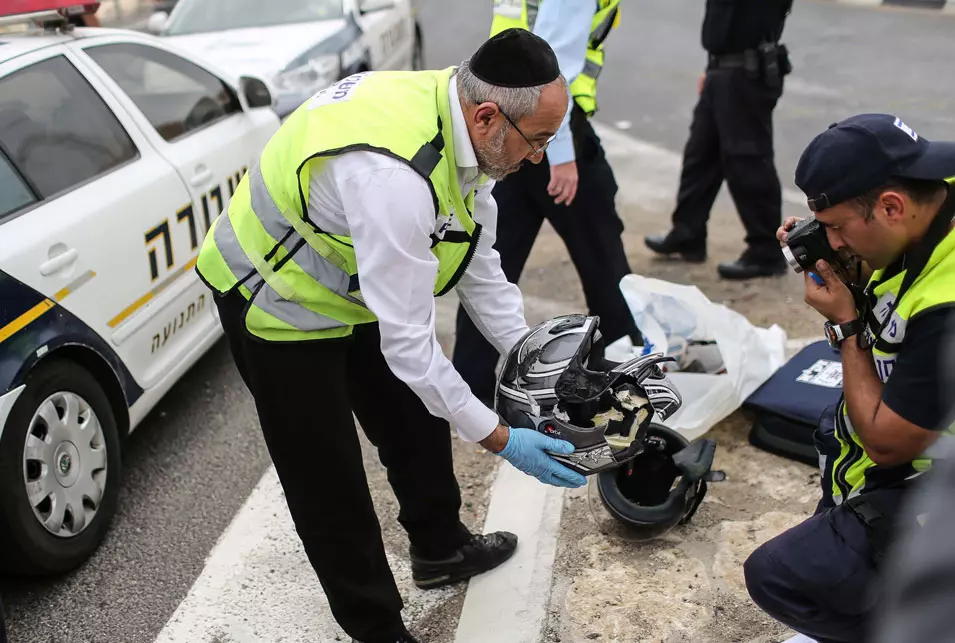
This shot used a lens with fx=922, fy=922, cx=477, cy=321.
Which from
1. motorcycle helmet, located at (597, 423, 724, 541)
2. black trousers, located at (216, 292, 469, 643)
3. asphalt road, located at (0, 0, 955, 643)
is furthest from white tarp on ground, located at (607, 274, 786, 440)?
asphalt road, located at (0, 0, 955, 643)

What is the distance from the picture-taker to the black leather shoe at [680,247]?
4975 mm

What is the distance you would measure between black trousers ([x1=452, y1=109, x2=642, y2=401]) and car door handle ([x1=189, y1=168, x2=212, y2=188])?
1159 millimetres

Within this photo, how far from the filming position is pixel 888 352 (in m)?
2.02

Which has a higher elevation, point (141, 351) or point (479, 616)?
point (141, 351)

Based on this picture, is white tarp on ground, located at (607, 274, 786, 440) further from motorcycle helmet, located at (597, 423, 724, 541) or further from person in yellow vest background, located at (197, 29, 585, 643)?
person in yellow vest background, located at (197, 29, 585, 643)

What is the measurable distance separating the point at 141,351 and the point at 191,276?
0.44 m

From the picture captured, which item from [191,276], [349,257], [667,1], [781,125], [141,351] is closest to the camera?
[349,257]

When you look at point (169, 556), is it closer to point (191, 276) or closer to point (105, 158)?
point (191, 276)

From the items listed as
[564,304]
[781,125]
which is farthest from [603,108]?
[564,304]

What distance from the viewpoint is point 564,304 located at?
4637 millimetres

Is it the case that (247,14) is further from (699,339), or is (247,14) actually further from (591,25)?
(699,339)

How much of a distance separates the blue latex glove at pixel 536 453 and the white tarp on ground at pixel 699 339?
102 cm

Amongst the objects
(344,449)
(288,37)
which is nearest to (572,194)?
(344,449)

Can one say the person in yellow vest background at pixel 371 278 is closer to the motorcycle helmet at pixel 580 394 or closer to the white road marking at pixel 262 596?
the motorcycle helmet at pixel 580 394
